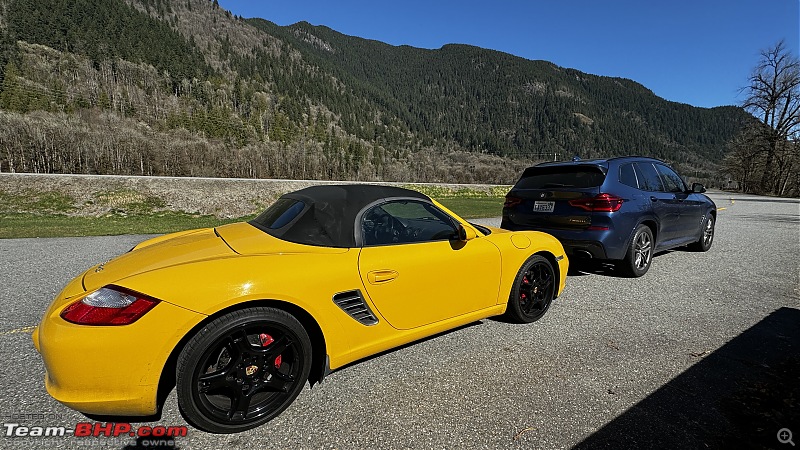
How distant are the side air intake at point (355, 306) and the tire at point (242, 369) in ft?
0.97

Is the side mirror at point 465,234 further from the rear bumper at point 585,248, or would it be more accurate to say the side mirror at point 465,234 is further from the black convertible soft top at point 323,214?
the rear bumper at point 585,248

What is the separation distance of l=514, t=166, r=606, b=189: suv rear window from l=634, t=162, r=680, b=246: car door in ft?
3.31

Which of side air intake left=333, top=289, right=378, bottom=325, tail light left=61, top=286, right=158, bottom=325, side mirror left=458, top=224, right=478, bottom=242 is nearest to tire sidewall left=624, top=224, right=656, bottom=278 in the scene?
side mirror left=458, top=224, right=478, bottom=242

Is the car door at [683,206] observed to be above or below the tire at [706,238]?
above

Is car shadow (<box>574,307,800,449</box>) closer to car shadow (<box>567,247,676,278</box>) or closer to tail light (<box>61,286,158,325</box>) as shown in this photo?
car shadow (<box>567,247,676,278</box>)

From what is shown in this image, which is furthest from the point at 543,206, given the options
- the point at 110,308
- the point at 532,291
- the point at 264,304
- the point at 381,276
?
the point at 110,308

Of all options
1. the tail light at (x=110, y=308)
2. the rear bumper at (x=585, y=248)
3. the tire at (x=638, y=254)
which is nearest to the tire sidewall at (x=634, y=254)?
the tire at (x=638, y=254)

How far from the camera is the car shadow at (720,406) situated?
1.94 m

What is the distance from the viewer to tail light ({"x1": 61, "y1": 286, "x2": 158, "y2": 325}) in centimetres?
176

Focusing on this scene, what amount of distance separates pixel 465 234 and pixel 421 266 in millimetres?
547

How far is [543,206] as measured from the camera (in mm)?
4965

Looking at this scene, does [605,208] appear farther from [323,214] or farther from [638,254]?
[323,214]

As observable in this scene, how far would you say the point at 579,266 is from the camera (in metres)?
5.90

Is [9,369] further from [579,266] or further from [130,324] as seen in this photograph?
[579,266]
